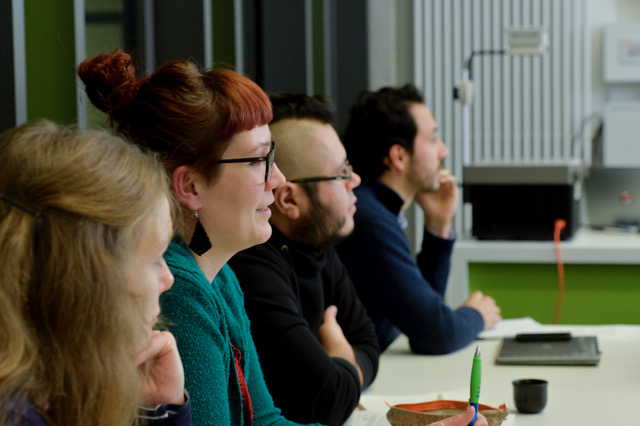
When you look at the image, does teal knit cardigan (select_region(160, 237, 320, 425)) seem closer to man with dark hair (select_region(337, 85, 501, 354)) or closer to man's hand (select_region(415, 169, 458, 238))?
man with dark hair (select_region(337, 85, 501, 354))

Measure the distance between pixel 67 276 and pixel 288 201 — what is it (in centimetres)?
106

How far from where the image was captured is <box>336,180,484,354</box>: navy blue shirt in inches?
84.6

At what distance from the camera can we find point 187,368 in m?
1.18

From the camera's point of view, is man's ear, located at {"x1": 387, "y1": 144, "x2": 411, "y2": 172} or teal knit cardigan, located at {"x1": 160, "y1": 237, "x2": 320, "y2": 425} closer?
teal knit cardigan, located at {"x1": 160, "y1": 237, "x2": 320, "y2": 425}

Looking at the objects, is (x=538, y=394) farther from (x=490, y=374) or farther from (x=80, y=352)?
(x=80, y=352)

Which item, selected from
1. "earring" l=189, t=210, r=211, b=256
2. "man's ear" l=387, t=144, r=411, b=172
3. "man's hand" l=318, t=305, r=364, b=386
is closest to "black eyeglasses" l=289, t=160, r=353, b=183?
"man's hand" l=318, t=305, r=364, b=386

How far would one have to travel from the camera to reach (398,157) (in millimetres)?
2748

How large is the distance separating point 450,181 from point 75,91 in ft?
4.86

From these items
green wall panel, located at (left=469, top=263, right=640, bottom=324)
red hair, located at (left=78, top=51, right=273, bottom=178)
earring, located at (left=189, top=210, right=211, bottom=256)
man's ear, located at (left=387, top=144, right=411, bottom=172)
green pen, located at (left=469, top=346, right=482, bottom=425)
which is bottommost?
green wall panel, located at (left=469, top=263, right=640, bottom=324)

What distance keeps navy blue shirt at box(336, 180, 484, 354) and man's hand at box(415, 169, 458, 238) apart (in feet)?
1.12

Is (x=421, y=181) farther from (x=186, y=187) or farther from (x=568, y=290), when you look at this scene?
(x=186, y=187)

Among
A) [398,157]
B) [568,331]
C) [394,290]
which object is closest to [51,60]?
[394,290]

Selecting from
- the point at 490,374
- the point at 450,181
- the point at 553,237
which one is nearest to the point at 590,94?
the point at 553,237

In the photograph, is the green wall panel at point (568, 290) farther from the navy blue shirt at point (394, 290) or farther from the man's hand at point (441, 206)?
the navy blue shirt at point (394, 290)
